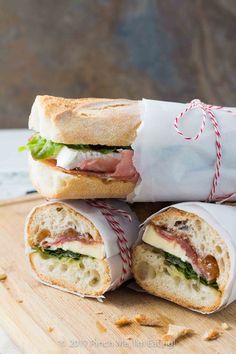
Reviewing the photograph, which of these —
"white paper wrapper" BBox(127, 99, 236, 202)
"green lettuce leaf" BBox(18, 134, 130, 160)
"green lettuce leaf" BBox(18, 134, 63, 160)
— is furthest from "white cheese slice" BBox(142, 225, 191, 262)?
"green lettuce leaf" BBox(18, 134, 63, 160)

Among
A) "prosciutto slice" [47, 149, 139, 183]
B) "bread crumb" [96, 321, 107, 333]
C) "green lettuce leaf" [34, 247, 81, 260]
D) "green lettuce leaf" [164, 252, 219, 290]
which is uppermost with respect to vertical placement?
"prosciutto slice" [47, 149, 139, 183]

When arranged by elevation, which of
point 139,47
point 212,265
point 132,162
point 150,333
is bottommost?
point 150,333

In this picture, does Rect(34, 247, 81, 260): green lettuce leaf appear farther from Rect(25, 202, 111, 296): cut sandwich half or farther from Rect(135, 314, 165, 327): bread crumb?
Rect(135, 314, 165, 327): bread crumb

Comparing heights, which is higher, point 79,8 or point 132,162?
point 79,8

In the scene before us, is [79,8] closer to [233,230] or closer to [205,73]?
[205,73]

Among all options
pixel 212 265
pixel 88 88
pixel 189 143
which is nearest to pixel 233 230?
pixel 212 265

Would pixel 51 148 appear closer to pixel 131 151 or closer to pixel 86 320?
pixel 131 151

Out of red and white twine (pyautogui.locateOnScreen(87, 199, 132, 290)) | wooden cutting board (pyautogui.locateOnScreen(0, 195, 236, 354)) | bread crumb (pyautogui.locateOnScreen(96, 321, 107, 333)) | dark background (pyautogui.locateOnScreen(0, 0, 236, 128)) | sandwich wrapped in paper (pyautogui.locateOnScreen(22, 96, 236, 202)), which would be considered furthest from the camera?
dark background (pyautogui.locateOnScreen(0, 0, 236, 128))

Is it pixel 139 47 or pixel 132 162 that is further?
pixel 139 47

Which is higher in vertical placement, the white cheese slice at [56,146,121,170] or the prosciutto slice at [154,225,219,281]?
the white cheese slice at [56,146,121,170]

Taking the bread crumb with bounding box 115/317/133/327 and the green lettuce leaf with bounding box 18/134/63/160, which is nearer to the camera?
the bread crumb with bounding box 115/317/133/327
